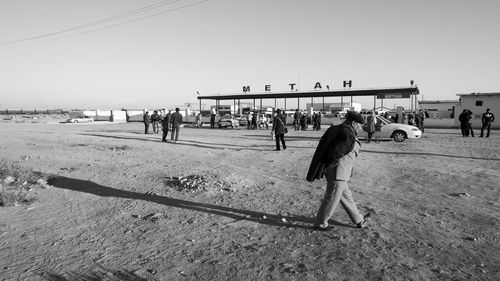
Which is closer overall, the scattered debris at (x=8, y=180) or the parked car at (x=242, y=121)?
the scattered debris at (x=8, y=180)

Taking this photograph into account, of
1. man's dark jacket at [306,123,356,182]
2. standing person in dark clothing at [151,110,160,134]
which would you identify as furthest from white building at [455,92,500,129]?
man's dark jacket at [306,123,356,182]

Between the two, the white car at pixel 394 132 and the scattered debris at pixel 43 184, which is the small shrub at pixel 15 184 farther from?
the white car at pixel 394 132

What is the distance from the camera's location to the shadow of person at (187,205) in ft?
18.2

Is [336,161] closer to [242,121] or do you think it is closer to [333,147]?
[333,147]

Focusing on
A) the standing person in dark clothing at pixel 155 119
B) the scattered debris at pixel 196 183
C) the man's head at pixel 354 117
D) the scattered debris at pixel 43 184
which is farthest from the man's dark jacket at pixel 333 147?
the standing person in dark clothing at pixel 155 119

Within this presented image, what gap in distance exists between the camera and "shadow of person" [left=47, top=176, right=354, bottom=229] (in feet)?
18.2

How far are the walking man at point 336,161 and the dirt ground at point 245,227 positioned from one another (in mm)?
470

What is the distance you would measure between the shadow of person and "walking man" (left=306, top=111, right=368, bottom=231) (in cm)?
59

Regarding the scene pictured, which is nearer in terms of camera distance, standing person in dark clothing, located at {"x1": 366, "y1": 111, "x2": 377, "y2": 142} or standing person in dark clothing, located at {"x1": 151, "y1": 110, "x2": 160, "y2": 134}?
standing person in dark clothing, located at {"x1": 366, "y1": 111, "x2": 377, "y2": 142}

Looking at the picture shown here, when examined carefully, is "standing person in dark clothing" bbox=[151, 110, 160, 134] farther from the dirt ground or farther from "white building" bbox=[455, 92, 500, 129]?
"white building" bbox=[455, 92, 500, 129]

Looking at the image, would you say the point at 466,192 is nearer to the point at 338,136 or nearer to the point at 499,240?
the point at 499,240

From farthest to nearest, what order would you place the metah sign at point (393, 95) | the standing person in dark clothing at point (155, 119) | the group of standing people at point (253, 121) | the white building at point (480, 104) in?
the metah sign at point (393, 95) → the white building at point (480, 104) → the group of standing people at point (253, 121) → the standing person in dark clothing at point (155, 119)

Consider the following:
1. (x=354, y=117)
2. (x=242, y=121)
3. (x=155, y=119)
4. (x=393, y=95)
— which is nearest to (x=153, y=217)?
(x=354, y=117)

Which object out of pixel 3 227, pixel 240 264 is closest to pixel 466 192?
pixel 240 264
